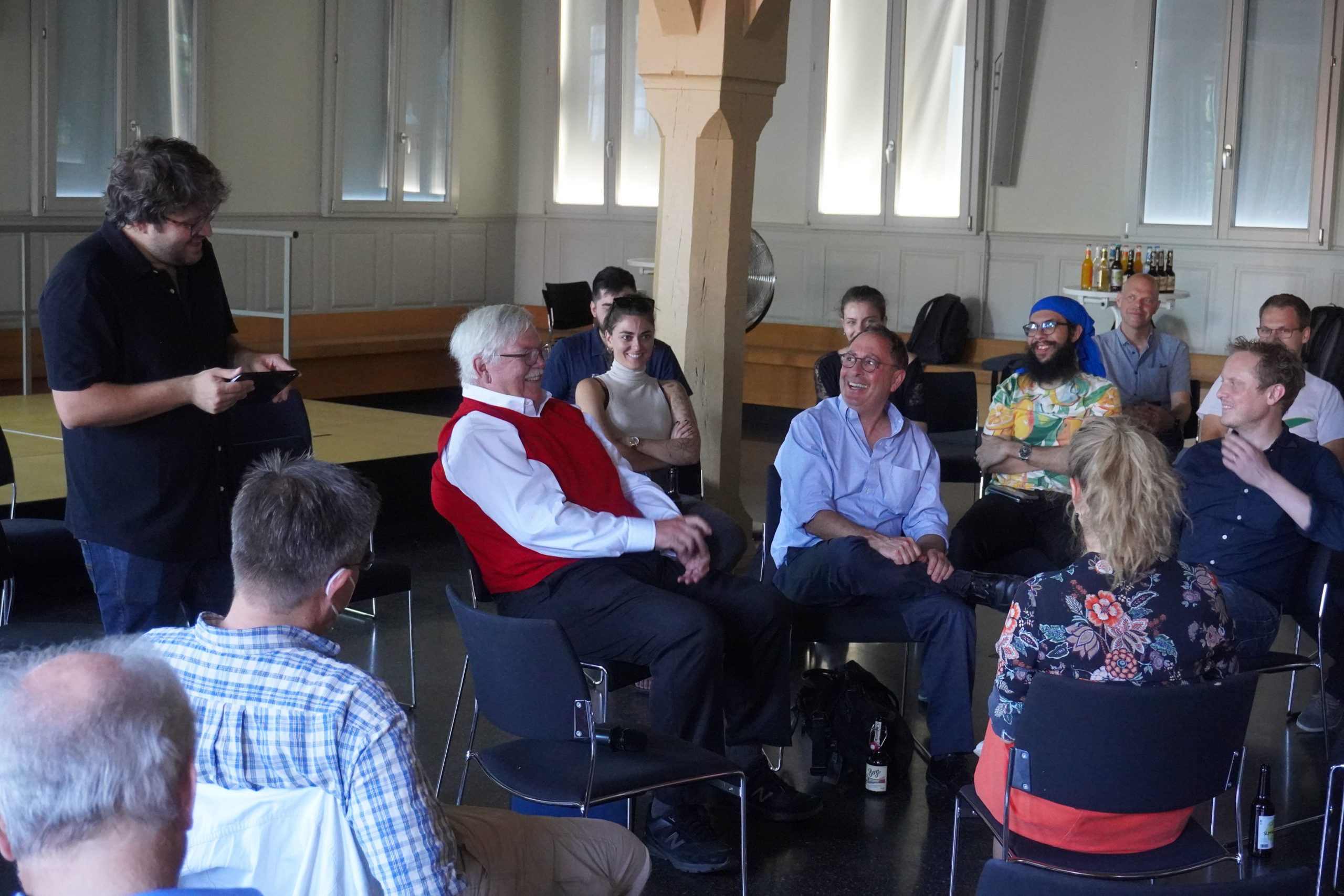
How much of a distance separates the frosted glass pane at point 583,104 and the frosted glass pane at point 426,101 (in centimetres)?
101

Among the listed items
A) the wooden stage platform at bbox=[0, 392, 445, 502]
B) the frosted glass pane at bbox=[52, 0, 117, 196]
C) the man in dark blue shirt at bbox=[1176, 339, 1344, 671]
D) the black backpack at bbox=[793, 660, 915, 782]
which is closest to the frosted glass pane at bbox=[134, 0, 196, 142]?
the frosted glass pane at bbox=[52, 0, 117, 196]

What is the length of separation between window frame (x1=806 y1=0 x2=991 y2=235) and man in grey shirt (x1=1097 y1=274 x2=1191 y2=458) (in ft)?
13.3

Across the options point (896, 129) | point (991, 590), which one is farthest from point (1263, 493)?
point (896, 129)

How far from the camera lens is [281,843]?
1.87 metres

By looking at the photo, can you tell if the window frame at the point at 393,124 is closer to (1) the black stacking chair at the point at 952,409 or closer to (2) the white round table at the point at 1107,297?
(2) the white round table at the point at 1107,297

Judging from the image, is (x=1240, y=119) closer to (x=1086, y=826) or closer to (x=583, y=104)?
(x=583, y=104)

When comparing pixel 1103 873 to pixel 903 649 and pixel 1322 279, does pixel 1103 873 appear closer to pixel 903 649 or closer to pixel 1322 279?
pixel 903 649

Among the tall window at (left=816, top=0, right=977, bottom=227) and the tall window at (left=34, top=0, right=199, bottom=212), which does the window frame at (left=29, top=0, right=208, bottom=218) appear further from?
the tall window at (left=816, top=0, right=977, bottom=227)

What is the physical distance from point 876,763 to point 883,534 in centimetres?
65

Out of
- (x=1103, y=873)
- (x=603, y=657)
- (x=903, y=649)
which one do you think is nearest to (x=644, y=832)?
(x=603, y=657)

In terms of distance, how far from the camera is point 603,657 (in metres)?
3.43

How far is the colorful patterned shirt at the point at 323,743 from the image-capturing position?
1.83 metres

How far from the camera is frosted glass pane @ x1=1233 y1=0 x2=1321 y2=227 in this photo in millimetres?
9047

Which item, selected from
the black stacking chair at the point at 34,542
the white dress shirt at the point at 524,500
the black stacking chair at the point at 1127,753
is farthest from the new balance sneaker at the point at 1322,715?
the black stacking chair at the point at 34,542
